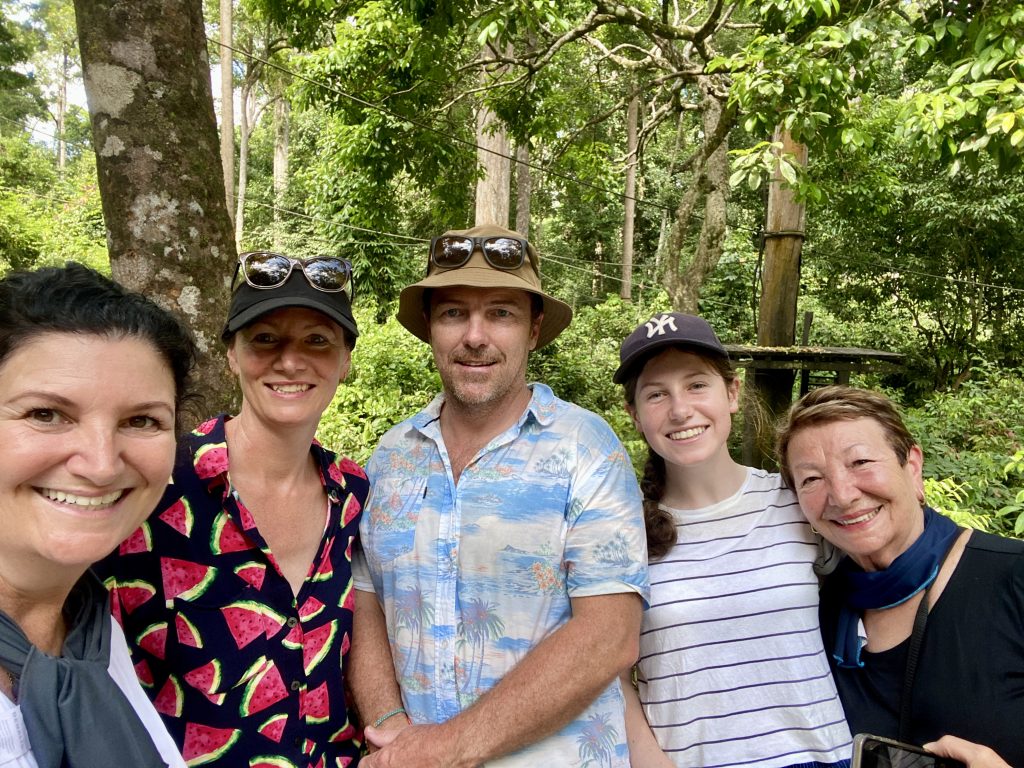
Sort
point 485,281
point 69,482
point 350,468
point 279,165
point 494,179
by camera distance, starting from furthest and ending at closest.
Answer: point 279,165 → point 494,179 → point 350,468 → point 485,281 → point 69,482

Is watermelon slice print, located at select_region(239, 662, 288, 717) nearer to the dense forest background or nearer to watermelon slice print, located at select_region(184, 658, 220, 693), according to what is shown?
watermelon slice print, located at select_region(184, 658, 220, 693)

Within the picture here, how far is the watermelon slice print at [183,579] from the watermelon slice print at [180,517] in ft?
0.24

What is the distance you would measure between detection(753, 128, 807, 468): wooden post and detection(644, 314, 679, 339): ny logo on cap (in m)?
5.07

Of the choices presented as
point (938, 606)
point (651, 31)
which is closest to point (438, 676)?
point (938, 606)

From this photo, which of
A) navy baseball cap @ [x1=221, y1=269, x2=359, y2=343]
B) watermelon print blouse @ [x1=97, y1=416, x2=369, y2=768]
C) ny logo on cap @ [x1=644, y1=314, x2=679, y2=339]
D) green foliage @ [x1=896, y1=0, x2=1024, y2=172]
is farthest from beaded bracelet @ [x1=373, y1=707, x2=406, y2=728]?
green foliage @ [x1=896, y1=0, x2=1024, y2=172]

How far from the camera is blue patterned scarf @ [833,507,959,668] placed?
71.4 inches

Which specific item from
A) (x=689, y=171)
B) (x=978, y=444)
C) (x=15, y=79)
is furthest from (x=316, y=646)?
(x=15, y=79)

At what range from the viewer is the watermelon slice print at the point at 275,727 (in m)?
1.69

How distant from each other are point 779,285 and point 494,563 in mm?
6276

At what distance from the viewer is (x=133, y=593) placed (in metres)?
1.63

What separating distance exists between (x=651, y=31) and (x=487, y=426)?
6.49 metres

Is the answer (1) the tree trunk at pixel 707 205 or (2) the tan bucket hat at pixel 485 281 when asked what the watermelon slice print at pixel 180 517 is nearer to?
(2) the tan bucket hat at pixel 485 281

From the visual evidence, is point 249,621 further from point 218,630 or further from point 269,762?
point 269,762

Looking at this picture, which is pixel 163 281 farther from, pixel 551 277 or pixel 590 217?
pixel 590 217
